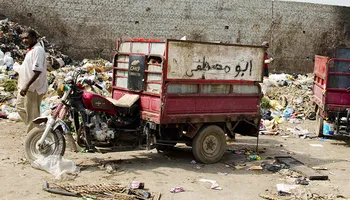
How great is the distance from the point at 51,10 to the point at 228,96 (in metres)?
10.3

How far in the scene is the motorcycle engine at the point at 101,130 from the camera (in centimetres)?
595

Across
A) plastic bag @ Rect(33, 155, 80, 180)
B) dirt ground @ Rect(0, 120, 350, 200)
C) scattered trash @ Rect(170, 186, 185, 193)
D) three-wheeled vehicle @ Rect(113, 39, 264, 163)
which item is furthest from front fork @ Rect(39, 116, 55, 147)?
scattered trash @ Rect(170, 186, 185, 193)

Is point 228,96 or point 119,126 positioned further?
point 228,96

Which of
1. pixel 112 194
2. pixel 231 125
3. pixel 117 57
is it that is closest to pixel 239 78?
pixel 231 125

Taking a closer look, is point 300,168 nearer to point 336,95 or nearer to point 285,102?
point 336,95

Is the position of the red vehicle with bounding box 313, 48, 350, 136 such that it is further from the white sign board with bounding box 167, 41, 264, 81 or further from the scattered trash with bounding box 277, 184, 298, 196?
the scattered trash with bounding box 277, 184, 298, 196

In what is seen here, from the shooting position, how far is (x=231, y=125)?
707cm

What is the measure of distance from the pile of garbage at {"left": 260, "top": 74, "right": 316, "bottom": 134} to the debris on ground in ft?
18.0

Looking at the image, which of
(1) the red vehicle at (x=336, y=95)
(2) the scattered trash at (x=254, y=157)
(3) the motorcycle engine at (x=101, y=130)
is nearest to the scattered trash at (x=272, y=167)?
(2) the scattered trash at (x=254, y=157)

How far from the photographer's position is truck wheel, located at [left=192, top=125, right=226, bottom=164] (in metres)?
6.60

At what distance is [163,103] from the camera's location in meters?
5.98

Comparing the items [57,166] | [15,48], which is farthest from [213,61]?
[15,48]

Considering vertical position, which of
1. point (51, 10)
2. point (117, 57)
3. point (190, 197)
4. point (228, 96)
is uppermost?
point (51, 10)

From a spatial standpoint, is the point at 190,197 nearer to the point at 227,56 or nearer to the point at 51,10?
A: the point at 227,56
